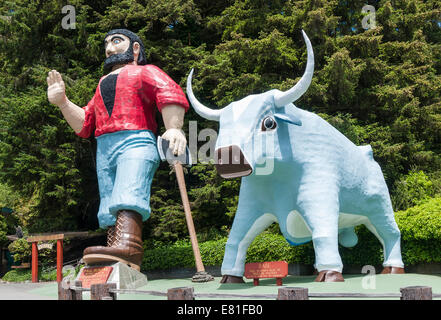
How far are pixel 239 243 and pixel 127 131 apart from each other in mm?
2129

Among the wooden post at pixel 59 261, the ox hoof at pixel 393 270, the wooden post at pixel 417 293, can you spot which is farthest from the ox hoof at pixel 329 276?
the wooden post at pixel 59 261

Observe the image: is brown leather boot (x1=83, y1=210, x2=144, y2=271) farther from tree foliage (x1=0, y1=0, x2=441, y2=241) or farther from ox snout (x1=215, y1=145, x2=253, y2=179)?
tree foliage (x1=0, y1=0, x2=441, y2=241)

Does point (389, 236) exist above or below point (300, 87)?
below

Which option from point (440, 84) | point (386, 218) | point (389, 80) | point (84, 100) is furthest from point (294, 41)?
point (386, 218)

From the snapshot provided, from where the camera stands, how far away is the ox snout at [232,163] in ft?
19.8

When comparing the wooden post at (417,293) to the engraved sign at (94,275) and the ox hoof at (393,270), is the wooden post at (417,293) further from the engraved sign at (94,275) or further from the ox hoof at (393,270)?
the ox hoof at (393,270)

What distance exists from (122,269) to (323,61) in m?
8.78

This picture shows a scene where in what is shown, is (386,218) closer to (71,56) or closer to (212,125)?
(212,125)

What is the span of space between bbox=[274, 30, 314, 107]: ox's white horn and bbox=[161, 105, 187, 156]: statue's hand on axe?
1.31 metres

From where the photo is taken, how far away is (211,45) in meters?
14.9

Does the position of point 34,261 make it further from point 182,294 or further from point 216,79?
point 182,294

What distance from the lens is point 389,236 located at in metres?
7.64

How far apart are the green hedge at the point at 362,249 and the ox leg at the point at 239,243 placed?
231 cm

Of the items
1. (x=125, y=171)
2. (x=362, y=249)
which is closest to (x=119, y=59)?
(x=125, y=171)
